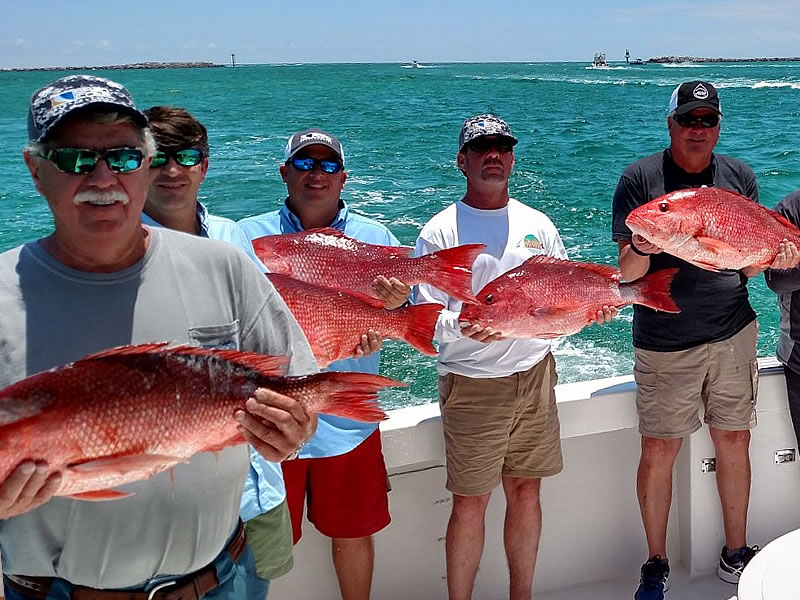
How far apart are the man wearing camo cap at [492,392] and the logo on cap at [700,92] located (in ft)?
2.82

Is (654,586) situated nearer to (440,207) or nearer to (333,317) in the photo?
(333,317)

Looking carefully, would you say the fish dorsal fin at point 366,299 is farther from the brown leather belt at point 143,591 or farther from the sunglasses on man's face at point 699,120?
the sunglasses on man's face at point 699,120

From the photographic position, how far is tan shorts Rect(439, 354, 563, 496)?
2.95 meters

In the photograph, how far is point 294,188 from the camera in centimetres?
310

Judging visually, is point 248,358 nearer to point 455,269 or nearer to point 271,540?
point 271,540

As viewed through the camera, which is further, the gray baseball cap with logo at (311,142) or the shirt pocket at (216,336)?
the gray baseball cap with logo at (311,142)

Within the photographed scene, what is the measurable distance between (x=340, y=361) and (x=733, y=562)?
2.05m

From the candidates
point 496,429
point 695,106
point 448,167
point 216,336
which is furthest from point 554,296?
point 448,167

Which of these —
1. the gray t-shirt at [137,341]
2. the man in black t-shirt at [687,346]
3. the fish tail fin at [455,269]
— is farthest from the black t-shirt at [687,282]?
the gray t-shirt at [137,341]

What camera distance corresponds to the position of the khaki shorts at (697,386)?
10.5ft

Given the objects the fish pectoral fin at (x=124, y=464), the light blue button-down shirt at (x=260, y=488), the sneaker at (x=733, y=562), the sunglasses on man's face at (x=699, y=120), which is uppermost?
the sunglasses on man's face at (x=699, y=120)

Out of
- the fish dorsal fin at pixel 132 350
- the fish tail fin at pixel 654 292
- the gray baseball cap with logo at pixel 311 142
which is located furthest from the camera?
the gray baseball cap with logo at pixel 311 142

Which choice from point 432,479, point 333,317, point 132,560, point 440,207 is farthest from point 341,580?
point 440,207

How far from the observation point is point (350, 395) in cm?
156
